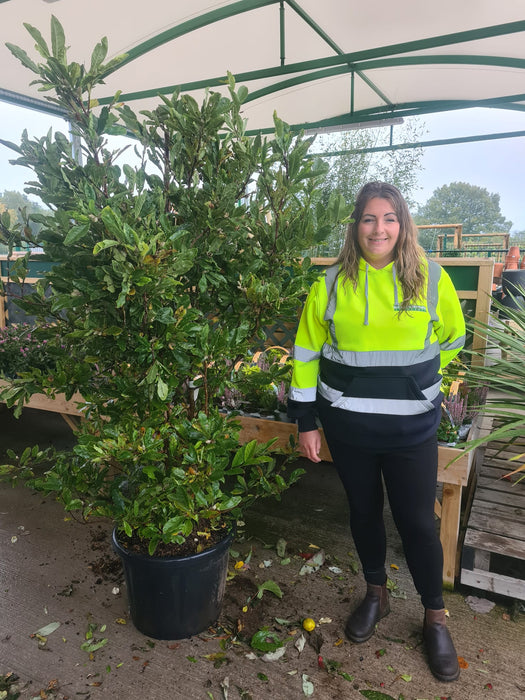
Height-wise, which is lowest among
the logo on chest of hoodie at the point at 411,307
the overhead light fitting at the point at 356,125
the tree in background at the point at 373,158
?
the logo on chest of hoodie at the point at 411,307

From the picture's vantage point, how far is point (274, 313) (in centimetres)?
169

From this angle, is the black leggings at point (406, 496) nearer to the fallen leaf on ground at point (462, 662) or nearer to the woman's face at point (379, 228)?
the fallen leaf on ground at point (462, 662)

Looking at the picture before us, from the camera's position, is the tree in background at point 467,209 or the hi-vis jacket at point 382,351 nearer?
the hi-vis jacket at point 382,351

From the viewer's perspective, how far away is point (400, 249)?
1603mm

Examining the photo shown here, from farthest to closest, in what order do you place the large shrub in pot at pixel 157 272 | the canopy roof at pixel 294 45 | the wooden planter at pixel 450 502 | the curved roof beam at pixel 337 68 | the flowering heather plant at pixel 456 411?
the curved roof beam at pixel 337 68 < the canopy roof at pixel 294 45 < the flowering heather plant at pixel 456 411 < the wooden planter at pixel 450 502 < the large shrub in pot at pixel 157 272

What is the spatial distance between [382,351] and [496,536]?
104 cm

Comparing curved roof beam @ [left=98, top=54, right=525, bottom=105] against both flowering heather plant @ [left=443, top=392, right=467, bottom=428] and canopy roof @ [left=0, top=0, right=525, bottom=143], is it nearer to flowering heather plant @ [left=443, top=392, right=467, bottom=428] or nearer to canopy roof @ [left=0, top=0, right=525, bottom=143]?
canopy roof @ [left=0, top=0, right=525, bottom=143]

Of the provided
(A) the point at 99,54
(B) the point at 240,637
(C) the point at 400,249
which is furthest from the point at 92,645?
(A) the point at 99,54

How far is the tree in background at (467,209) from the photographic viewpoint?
8.72 metres

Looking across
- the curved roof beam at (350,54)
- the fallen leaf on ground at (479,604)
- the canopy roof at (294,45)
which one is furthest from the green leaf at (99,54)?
the curved roof beam at (350,54)

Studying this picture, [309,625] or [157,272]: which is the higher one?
[157,272]

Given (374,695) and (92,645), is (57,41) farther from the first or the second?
(374,695)

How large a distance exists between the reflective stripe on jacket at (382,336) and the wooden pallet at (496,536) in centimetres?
76

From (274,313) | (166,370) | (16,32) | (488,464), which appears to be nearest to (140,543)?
(166,370)
